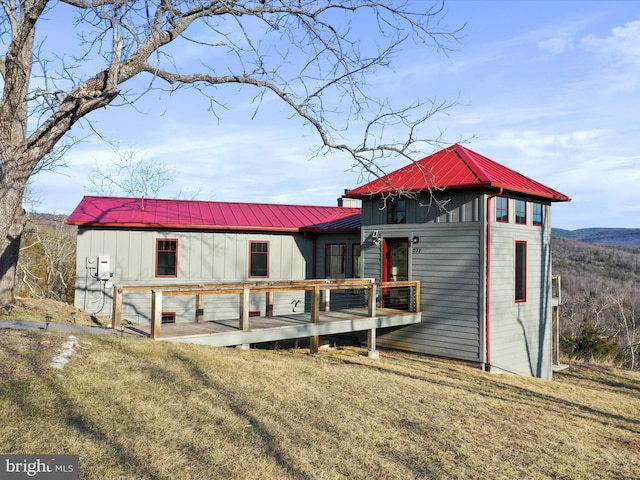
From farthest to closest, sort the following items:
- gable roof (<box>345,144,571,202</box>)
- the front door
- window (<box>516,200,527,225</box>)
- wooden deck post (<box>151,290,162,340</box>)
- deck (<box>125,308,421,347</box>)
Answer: the front door < window (<box>516,200,527,225</box>) < gable roof (<box>345,144,571,202</box>) < deck (<box>125,308,421,347</box>) < wooden deck post (<box>151,290,162,340</box>)

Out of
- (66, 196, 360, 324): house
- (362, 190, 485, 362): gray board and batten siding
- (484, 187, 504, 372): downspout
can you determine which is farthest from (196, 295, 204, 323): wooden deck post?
(484, 187, 504, 372): downspout

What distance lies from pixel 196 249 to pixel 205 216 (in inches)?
54.4

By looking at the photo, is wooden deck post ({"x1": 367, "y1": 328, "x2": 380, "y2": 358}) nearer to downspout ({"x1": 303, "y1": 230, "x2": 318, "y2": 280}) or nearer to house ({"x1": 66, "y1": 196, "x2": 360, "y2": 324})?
house ({"x1": 66, "y1": 196, "x2": 360, "y2": 324})

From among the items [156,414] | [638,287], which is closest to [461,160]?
[156,414]

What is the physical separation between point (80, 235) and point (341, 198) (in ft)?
36.6

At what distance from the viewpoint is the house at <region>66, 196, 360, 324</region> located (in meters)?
15.4

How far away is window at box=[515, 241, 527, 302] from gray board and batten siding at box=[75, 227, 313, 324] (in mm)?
7226

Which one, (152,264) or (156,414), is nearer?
(156,414)

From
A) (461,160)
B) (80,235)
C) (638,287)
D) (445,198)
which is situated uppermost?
(461,160)

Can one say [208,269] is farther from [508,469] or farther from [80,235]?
[508,469]

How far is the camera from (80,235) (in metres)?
15.2

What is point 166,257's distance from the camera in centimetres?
1628
